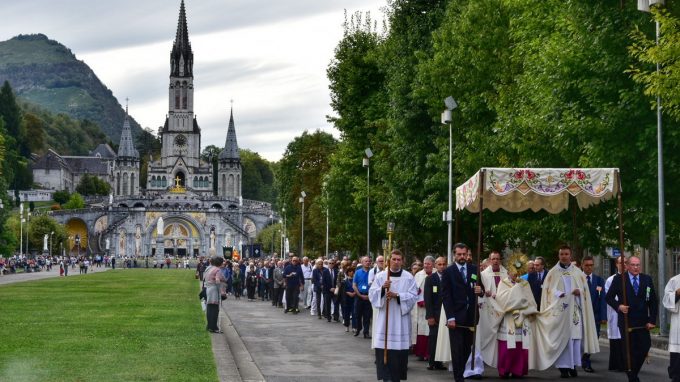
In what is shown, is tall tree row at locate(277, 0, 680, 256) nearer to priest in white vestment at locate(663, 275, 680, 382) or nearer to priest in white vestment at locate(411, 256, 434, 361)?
priest in white vestment at locate(411, 256, 434, 361)

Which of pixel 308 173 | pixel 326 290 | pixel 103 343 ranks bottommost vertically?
pixel 103 343

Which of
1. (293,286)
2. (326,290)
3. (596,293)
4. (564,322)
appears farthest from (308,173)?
(564,322)

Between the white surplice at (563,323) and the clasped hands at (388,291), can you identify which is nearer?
the clasped hands at (388,291)

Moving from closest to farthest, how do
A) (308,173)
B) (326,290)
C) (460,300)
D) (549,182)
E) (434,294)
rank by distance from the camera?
(460,300)
(434,294)
(549,182)
(326,290)
(308,173)

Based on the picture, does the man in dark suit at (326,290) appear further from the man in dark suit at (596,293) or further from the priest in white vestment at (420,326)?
the man in dark suit at (596,293)

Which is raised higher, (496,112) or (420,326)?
(496,112)

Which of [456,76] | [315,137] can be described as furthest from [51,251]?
[456,76]

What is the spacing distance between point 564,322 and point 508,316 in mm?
A: 1116

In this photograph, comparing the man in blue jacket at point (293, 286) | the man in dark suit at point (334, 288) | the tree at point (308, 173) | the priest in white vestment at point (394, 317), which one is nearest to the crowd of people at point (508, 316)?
the priest in white vestment at point (394, 317)

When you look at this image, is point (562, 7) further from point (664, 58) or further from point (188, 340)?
point (188, 340)

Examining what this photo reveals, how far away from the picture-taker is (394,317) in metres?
16.7

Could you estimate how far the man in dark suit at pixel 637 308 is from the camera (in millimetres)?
18109

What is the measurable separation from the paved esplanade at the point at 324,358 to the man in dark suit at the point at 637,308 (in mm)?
1102

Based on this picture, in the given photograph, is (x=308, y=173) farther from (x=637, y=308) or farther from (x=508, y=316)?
(x=637, y=308)
